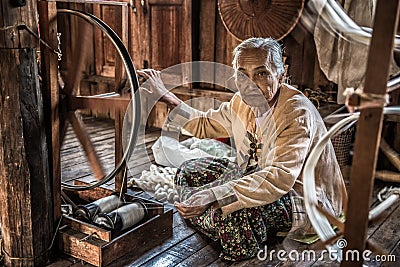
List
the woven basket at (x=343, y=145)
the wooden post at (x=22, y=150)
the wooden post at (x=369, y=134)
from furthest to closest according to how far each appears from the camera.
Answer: the woven basket at (x=343, y=145), the wooden post at (x=22, y=150), the wooden post at (x=369, y=134)

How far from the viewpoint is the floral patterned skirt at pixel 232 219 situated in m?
2.07

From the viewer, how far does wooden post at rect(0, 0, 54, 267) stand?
5.74ft

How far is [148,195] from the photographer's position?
2.78 meters

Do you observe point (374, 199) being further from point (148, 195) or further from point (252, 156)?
point (148, 195)

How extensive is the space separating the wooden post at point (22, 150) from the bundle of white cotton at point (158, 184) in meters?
0.93

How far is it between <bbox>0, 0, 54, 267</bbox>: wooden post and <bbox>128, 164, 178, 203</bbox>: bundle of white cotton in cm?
93

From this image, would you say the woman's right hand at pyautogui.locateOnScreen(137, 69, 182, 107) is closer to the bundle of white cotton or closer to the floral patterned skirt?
the floral patterned skirt

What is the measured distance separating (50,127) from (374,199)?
2146mm

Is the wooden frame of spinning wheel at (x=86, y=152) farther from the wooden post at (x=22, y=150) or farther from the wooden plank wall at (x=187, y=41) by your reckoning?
the wooden plank wall at (x=187, y=41)

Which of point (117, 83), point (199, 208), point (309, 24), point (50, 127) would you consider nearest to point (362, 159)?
point (199, 208)

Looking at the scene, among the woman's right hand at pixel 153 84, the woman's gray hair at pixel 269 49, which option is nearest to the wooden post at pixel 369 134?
the woman's gray hair at pixel 269 49

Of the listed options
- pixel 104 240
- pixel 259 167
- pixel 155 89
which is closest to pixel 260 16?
pixel 155 89

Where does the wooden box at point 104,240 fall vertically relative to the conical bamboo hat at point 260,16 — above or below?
below

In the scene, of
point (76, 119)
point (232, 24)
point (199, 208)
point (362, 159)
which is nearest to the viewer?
point (362, 159)
